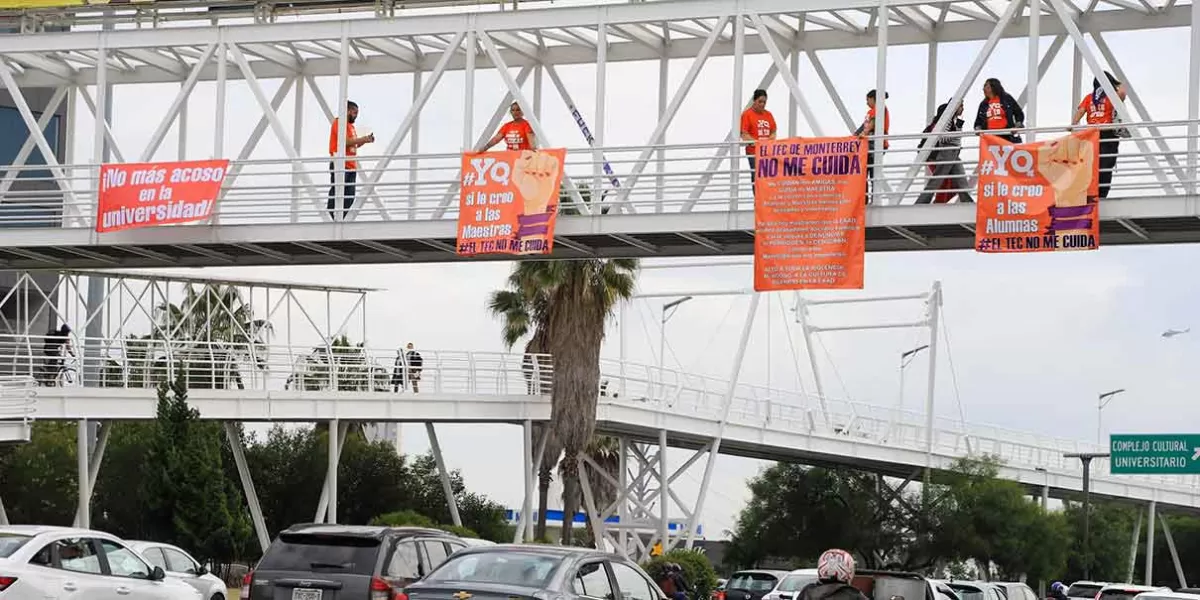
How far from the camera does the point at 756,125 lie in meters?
28.3

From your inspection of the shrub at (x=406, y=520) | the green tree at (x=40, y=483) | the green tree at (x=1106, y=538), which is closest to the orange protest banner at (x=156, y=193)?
the shrub at (x=406, y=520)

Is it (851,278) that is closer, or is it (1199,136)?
(1199,136)

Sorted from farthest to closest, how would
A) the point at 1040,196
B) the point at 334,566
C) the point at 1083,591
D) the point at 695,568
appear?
1. the point at 695,568
2. the point at 1083,591
3. the point at 1040,196
4. the point at 334,566

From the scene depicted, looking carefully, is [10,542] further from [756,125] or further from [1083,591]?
[1083,591]

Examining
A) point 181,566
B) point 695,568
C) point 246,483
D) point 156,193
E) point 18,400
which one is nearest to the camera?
point 181,566

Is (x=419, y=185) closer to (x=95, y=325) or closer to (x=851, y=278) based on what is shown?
(x=851, y=278)

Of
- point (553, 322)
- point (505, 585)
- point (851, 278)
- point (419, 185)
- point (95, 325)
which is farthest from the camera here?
point (95, 325)

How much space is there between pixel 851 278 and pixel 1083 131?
3.75 meters

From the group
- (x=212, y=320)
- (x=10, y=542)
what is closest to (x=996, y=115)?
(x=10, y=542)

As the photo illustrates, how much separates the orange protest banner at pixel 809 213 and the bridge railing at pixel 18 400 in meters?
15.4

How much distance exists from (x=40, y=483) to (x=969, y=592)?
34767mm

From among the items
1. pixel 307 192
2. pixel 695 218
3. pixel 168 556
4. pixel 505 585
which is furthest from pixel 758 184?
pixel 505 585

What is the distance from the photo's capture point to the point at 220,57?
2988 centimetres

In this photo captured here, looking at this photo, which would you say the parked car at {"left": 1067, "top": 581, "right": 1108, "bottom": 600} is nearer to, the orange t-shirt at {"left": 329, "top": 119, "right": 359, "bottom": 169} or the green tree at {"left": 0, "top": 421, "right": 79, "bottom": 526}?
the orange t-shirt at {"left": 329, "top": 119, "right": 359, "bottom": 169}
